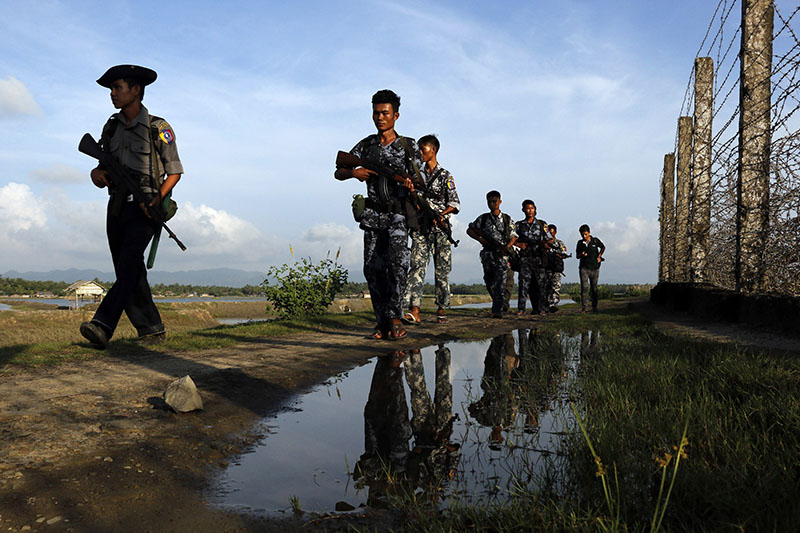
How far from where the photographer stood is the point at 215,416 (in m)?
2.97

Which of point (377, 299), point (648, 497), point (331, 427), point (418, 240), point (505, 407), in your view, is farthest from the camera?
point (418, 240)

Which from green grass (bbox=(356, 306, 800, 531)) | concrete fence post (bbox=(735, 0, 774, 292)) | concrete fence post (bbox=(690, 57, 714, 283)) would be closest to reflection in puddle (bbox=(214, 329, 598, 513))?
green grass (bbox=(356, 306, 800, 531))

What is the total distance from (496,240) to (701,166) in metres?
3.82

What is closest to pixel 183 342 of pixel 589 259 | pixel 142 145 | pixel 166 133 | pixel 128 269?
pixel 128 269

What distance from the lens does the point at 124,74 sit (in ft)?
16.6

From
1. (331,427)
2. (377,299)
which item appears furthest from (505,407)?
(377,299)

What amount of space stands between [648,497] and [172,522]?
1.49 m

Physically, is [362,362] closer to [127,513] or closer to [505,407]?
[505,407]

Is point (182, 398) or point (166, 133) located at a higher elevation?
point (166, 133)

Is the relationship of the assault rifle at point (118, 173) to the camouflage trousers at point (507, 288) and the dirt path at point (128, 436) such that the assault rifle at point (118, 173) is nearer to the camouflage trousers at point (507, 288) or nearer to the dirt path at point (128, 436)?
the dirt path at point (128, 436)

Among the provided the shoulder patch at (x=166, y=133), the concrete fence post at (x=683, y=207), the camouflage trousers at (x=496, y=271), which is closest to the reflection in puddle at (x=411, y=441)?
the shoulder patch at (x=166, y=133)

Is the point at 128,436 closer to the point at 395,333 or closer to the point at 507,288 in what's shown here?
the point at 395,333

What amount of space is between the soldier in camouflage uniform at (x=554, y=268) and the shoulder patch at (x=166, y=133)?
30.2ft

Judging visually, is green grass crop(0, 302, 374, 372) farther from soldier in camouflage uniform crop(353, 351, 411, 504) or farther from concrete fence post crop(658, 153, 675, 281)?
concrete fence post crop(658, 153, 675, 281)
